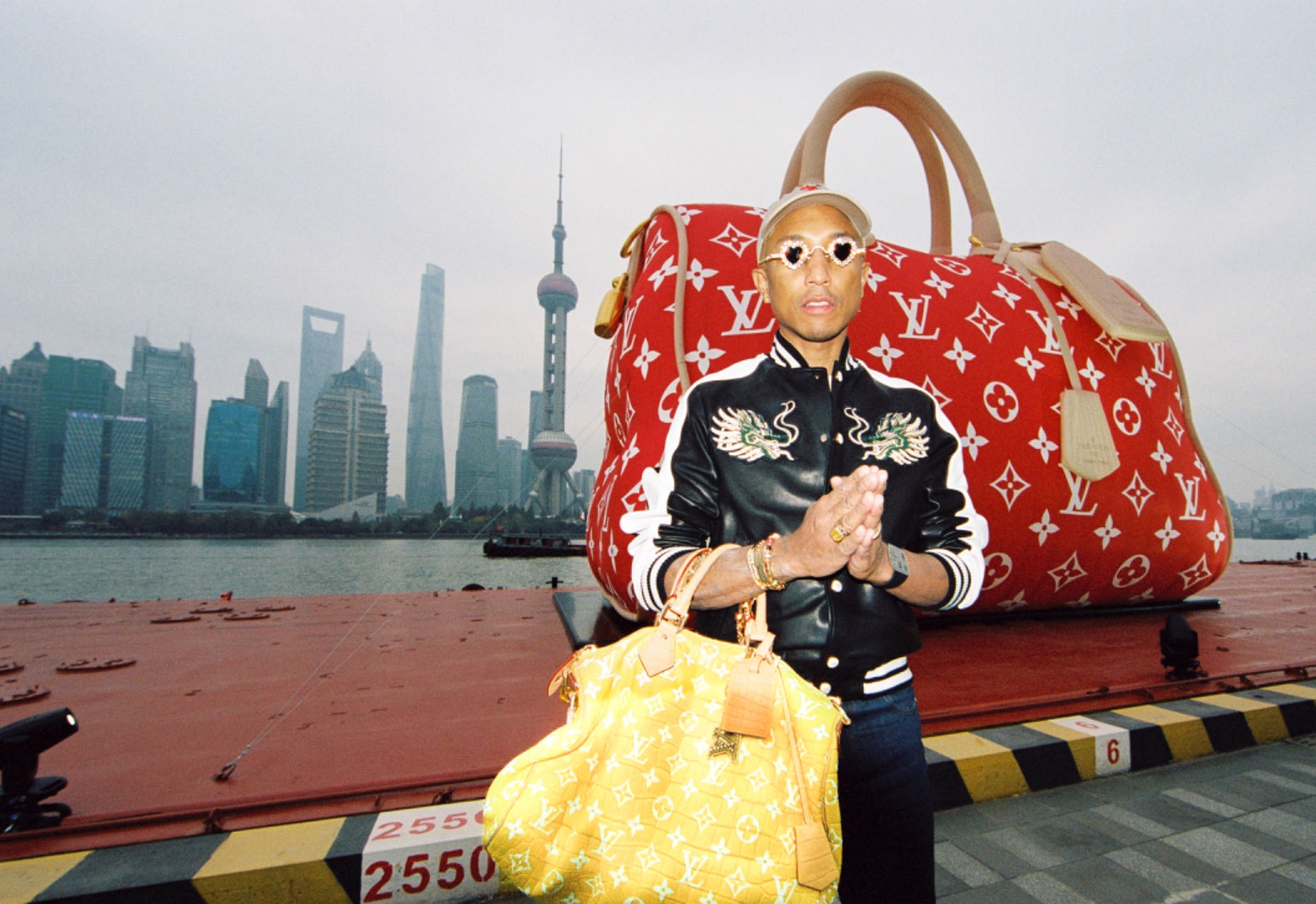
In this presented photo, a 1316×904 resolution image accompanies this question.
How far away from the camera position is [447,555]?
5331 centimetres

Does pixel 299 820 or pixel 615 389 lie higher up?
pixel 615 389

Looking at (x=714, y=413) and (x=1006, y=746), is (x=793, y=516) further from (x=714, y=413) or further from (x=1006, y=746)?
(x=1006, y=746)

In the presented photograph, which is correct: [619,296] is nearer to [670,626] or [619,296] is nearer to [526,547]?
[670,626]

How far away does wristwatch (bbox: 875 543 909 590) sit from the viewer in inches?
36.8

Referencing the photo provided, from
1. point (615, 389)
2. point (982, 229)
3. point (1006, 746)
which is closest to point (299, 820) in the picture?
point (615, 389)

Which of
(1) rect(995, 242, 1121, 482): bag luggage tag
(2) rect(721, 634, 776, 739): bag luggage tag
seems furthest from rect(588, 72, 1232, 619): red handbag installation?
(2) rect(721, 634, 776, 739): bag luggage tag

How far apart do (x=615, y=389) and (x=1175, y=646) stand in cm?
247

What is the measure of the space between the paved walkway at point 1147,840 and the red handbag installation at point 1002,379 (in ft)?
3.14

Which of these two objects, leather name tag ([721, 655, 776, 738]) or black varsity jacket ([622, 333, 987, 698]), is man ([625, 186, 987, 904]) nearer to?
black varsity jacket ([622, 333, 987, 698])

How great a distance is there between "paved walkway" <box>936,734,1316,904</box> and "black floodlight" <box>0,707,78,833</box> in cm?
199

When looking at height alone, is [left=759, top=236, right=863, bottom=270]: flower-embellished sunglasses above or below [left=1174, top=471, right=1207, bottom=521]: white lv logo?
above

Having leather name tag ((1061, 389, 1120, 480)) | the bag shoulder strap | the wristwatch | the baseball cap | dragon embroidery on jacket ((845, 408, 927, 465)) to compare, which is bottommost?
the bag shoulder strap

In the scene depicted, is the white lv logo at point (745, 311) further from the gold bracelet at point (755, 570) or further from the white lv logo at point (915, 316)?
the gold bracelet at point (755, 570)

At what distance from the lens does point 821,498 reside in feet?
2.94
